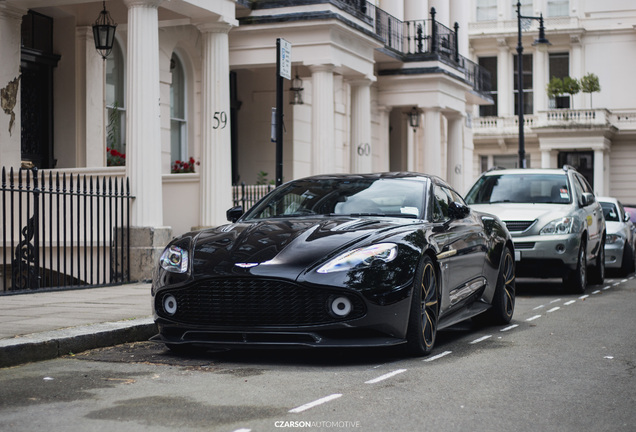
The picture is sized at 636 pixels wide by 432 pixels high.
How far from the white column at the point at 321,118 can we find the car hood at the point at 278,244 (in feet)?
40.9

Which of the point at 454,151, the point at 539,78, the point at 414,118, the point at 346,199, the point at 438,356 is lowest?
the point at 438,356

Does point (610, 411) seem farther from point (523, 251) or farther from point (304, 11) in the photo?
point (304, 11)

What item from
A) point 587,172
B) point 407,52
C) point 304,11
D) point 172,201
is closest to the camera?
point 172,201

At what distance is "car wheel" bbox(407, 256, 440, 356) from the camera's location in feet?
24.5

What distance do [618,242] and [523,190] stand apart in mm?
4051

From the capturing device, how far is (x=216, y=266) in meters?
7.25

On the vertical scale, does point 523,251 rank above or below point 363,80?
below

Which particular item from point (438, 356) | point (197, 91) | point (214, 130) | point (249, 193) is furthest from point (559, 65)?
point (438, 356)

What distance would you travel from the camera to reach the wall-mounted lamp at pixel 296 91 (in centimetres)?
2214

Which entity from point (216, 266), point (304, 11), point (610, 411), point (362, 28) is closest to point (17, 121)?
point (304, 11)

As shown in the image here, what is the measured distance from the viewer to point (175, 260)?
7.59 m

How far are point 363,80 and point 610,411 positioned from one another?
17.8 m

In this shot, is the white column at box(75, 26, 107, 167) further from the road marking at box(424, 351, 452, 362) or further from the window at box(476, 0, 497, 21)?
the window at box(476, 0, 497, 21)

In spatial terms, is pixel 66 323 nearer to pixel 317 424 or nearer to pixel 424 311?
pixel 424 311
